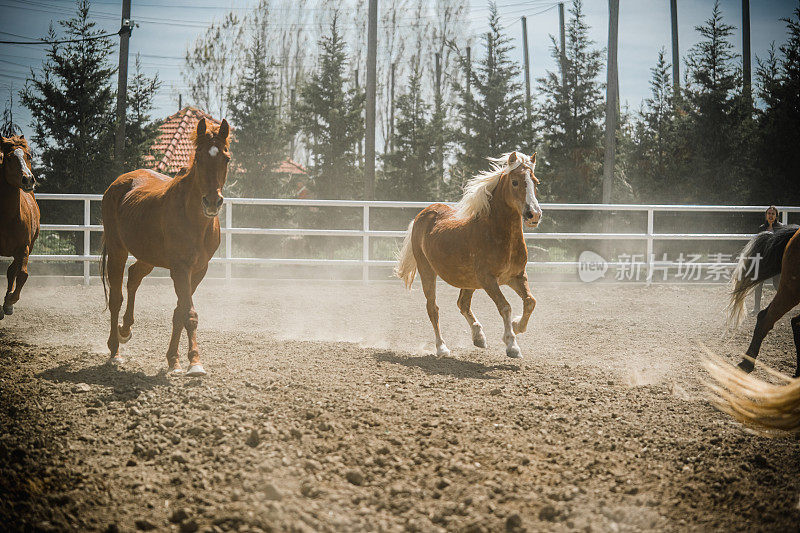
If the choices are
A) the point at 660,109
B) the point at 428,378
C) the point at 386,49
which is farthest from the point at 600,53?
the point at 428,378

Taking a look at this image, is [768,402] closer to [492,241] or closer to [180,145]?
[492,241]

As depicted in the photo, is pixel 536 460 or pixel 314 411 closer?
pixel 536 460

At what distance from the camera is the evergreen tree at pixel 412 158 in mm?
21844

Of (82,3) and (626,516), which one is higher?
(82,3)

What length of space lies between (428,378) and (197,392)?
1739mm

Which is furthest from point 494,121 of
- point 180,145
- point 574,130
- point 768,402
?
point 768,402

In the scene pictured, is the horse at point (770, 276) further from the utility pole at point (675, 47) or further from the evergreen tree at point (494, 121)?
the utility pole at point (675, 47)

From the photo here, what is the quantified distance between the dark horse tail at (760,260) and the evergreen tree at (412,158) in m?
16.1

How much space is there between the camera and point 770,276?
575 centimetres

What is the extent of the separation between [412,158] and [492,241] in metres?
16.8

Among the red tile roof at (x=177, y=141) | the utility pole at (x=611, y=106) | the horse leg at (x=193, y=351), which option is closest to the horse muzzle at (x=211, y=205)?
the horse leg at (x=193, y=351)

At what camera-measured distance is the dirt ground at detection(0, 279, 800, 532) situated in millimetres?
2549

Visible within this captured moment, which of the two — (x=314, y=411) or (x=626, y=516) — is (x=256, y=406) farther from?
(x=626, y=516)

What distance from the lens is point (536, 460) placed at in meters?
3.13
